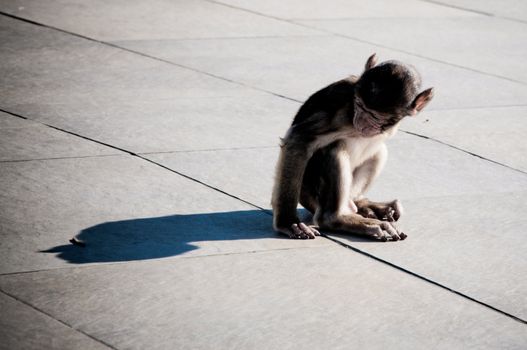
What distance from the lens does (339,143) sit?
632 centimetres

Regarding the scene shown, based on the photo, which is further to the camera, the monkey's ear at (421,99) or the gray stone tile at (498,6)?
the gray stone tile at (498,6)

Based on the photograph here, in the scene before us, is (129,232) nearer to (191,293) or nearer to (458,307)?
(191,293)

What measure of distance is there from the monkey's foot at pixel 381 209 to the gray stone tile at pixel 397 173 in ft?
1.44

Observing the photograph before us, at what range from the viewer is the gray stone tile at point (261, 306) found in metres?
5.00

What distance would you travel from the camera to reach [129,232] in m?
6.34

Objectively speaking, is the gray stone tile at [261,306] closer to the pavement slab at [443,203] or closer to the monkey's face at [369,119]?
the pavement slab at [443,203]

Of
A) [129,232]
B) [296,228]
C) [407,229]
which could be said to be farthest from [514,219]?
[129,232]

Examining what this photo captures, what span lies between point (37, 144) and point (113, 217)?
1730mm

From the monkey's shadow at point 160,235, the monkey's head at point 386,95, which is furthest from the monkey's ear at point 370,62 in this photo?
the monkey's shadow at point 160,235

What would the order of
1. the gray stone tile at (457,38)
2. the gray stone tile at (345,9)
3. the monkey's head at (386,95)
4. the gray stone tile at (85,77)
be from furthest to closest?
the gray stone tile at (345,9)
the gray stone tile at (457,38)
the gray stone tile at (85,77)
the monkey's head at (386,95)

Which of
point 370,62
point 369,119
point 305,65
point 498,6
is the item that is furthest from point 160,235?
point 498,6

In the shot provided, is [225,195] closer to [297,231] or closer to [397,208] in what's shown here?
[297,231]

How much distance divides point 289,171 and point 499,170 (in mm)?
2548

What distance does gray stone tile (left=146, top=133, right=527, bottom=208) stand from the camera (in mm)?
7484
